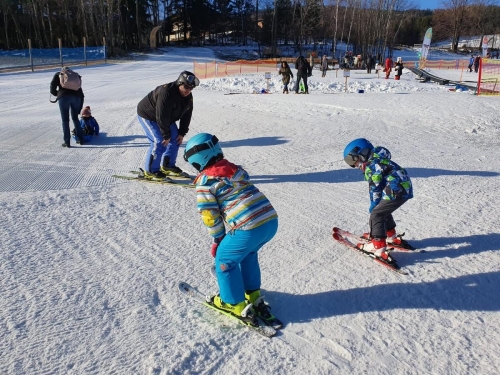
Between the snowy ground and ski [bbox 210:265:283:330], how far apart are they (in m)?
0.09

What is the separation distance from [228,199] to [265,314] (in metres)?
0.96

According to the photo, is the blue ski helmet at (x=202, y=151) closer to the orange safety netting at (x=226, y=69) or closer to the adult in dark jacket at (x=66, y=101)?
the adult in dark jacket at (x=66, y=101)

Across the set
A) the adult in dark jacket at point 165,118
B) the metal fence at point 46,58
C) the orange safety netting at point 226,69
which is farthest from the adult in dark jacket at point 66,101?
the orange safety netting at point 226,69

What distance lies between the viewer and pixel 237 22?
6900cm

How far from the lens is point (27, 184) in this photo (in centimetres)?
594

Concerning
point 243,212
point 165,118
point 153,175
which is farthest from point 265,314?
point 153,175

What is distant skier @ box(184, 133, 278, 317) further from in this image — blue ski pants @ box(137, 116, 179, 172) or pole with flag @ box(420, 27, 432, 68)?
pole with flag @ box(420, 27, 432, 68)

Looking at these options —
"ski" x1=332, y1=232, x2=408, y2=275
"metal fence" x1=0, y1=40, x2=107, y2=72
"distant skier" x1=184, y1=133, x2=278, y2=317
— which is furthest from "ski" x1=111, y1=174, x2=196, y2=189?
"metal fence" x1=0, y1=40, x2=107, y2=72

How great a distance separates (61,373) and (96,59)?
36853 millimetres

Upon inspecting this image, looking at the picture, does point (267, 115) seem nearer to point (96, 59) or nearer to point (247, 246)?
point (247, 246)

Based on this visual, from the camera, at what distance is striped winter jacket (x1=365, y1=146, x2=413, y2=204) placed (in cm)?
384

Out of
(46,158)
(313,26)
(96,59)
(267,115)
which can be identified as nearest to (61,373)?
(46,158)

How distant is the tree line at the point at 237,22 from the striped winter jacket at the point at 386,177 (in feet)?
134

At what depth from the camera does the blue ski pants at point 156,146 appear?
6.11 m
